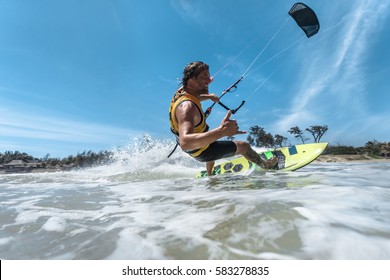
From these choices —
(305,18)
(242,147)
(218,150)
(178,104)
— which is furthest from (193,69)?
(305,18)

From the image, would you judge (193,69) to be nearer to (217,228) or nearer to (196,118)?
(196,118)

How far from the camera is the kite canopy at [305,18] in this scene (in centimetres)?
896

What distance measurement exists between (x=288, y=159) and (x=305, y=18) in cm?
527

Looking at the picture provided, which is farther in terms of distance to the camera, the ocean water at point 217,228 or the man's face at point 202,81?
the man's face at point 202,81

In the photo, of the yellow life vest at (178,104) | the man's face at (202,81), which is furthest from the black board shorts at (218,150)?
the man's face at (202,81)

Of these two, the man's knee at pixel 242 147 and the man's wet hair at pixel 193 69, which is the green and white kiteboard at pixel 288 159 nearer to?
the man's knee at pixel 242 147

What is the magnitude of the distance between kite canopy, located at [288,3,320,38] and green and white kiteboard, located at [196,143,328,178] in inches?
171

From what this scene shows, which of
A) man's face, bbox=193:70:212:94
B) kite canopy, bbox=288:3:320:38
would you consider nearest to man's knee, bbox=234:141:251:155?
man's face, bbox=193:70:212:94

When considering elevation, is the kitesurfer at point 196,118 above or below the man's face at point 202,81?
below

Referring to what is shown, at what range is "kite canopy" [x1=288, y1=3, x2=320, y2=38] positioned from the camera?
29.4ft

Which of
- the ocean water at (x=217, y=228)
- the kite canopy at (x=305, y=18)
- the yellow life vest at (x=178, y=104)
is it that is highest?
the kite canopy at (x=305, y=18)

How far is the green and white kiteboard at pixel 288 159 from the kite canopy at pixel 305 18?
435cm
